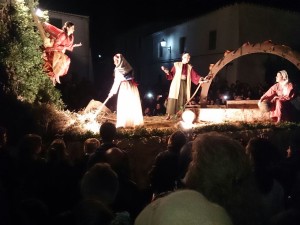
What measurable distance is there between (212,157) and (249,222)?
1.36 ft

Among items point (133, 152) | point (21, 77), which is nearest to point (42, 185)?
point (133, 152)

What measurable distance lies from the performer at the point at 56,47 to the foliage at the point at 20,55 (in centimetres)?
36

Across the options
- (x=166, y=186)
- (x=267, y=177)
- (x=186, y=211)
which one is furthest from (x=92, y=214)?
(x=166, y=186)

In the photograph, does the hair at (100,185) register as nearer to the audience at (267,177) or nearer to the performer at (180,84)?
the audience at (267,177)

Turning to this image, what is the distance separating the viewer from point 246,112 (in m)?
11.9

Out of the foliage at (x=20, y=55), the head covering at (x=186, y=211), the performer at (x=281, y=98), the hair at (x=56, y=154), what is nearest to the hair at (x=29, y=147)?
the hair at (x=56, y=154)

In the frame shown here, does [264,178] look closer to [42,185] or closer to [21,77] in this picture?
[42,185]

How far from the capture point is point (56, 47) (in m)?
9.35

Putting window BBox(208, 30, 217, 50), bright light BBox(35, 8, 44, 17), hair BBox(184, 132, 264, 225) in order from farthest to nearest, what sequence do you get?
window BBox(208, 30, 217, 50) → bright light BBox(35, 8, 44, 17) → hair BBox(184, 132, 264, 225)

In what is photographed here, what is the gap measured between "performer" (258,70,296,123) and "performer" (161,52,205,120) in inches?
87.5

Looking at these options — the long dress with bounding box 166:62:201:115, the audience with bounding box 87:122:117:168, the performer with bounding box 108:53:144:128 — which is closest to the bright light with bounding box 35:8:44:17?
the performer with bounding box 108:53:144:128

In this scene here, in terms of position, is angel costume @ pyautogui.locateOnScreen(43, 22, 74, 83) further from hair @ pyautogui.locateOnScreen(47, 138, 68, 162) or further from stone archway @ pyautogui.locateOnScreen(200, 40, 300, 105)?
stone archway @ pyautogui.locateOnScreen(200, 40, 300, 105)

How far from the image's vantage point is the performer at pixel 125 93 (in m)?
9.73

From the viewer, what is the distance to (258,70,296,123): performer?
35.2 feet
